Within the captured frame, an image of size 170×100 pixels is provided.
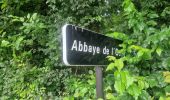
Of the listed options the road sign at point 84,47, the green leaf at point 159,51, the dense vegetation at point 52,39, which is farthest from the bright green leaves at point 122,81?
the dense vegetation at point 52,39

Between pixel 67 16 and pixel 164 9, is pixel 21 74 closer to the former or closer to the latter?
pixel 67 16

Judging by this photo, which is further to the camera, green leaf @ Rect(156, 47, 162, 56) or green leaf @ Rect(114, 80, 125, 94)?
green leaf @ Rect(156, 47, 162, 56)

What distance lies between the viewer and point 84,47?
162 cm

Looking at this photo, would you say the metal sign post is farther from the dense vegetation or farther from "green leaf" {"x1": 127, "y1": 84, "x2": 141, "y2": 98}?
the dense vegetation

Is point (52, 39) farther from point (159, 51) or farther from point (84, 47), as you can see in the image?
point (84, 47)

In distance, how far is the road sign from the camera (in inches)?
58.0

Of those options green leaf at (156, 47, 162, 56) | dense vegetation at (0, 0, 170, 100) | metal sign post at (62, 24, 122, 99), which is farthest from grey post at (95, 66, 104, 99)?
dense vegetation at (0, 0, 170, 100)

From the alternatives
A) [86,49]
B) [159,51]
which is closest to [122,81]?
[86,49]

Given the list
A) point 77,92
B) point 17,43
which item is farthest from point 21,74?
point 77,92

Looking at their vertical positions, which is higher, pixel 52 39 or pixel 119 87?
pixel 52 39

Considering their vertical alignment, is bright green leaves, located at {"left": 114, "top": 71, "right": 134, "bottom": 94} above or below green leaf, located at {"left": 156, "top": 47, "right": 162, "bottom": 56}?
below

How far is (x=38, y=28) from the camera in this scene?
407 cm

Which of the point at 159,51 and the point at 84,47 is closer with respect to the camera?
the point at 84,47

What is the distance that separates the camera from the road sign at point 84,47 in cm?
147
